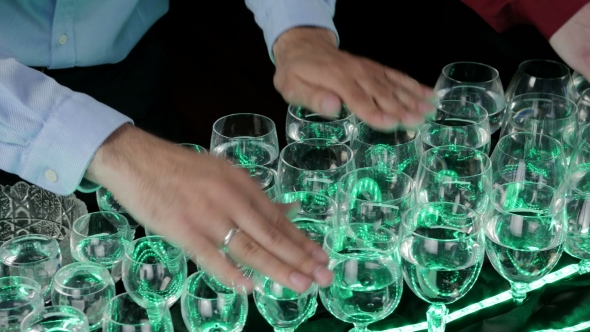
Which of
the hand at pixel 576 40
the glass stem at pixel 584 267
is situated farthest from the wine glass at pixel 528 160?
the hand at pixel 576 40

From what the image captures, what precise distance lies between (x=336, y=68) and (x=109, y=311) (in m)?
0.63

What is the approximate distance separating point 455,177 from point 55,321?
0.73 m

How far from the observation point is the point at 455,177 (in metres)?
1.41

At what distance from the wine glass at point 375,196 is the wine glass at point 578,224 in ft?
0.88

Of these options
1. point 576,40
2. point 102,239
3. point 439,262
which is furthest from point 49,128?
point 576,40

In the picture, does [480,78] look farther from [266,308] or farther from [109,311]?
[109,311]

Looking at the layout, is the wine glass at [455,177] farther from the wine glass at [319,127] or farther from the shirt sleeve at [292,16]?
the shirt sleeve at [292,16]

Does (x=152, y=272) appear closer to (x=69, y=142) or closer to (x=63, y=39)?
(x=69, y=142)

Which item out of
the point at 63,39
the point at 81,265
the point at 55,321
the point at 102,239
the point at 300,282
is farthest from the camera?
the point at 63,39

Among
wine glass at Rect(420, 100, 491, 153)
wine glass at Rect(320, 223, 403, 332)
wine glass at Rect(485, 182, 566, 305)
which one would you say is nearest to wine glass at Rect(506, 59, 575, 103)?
wine glass at Rect(420, 100, 491, 153)

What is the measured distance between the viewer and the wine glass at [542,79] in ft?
5.83

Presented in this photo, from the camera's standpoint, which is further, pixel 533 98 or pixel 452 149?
pixel 533 98

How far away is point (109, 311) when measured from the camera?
1116 mm

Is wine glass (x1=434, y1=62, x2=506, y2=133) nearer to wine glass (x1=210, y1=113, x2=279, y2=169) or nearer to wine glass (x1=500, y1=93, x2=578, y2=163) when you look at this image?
wine glass (x1=500, y1=93, x2=578, y2=163)
